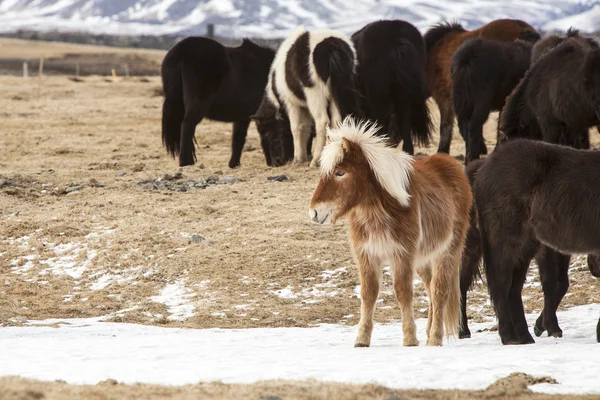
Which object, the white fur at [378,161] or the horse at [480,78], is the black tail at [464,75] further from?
the white fur at [378,161]

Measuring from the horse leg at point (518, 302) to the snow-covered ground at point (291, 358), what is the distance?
16 centimetres

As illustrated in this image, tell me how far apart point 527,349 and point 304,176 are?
719 centimetres

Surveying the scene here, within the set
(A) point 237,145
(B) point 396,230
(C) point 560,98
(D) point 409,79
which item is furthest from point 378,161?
(A) point 237,145

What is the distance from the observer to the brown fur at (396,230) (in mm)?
5691

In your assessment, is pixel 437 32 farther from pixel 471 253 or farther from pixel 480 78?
pixel 471 253

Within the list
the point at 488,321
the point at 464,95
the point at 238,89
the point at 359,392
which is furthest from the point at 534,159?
the point at 238,89

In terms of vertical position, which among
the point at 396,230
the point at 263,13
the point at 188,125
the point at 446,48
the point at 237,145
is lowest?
the point at 263,13

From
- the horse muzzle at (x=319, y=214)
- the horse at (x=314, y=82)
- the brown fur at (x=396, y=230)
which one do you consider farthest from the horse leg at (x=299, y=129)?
the horse muzzle at (x=319, y=214)

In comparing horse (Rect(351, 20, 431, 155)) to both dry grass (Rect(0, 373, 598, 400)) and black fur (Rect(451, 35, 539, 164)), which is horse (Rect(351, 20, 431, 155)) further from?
dry grass (Rect(0, 373, 598, 400))

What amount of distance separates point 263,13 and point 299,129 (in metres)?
162

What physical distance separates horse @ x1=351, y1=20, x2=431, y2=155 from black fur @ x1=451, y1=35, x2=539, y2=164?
1186mm

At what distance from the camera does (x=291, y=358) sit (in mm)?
5410

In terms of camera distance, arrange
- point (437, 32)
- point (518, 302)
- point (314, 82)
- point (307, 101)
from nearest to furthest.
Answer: point (518, 302)
point (314, 82)
point (307, 101)
point (437, 32)

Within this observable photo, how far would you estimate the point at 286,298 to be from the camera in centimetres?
823
